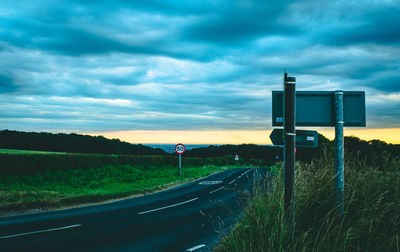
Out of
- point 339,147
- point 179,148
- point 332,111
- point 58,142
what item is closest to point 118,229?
point 339,147

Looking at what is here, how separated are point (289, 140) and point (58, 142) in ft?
144

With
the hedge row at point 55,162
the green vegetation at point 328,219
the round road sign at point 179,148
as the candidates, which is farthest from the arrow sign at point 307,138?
the round road sign at point 179,148

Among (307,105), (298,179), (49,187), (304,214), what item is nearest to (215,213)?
(298,179)

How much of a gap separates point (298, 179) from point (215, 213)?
5.56 meters

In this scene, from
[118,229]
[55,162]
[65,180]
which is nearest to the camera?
[118,229]

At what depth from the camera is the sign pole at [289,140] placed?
4.26 meters

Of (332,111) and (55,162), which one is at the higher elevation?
(332,111)

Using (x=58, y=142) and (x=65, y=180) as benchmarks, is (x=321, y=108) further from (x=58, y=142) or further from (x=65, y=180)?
(x=58, y=142)

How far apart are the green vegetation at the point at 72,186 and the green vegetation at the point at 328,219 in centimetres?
967

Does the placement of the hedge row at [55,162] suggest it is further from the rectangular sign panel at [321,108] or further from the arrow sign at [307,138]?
the arrow sign at [307,138]

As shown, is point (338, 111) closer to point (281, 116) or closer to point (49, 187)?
point (281, 116)

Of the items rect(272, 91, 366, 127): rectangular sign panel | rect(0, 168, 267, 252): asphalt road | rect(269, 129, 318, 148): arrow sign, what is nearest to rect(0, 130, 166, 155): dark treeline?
rect(0, 168, 267, 252): asphalt road

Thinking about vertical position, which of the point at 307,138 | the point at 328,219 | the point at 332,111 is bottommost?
the point at 328,219

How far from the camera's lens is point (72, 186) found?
63.8ft
